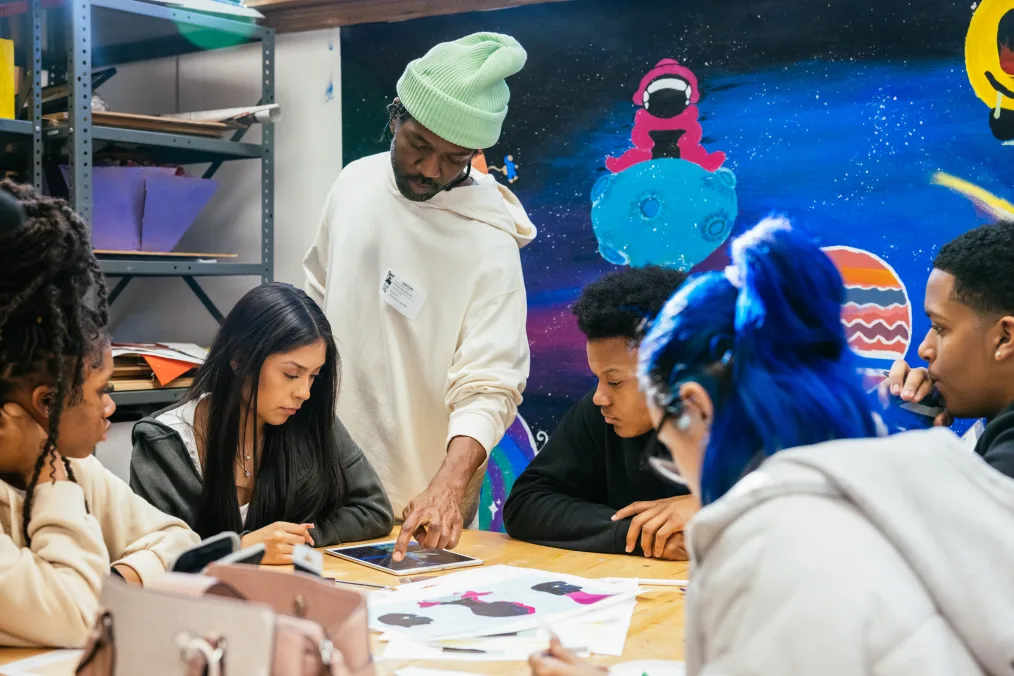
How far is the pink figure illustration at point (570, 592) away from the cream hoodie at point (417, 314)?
640mm

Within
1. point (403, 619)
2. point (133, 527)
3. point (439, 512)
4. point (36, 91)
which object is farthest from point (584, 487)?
point (36, 91)

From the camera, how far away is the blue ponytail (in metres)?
0.89

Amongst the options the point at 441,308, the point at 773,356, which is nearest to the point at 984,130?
the point at 441,308

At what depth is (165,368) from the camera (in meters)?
Answer: 2.96

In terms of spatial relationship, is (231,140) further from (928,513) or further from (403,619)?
(928,513)

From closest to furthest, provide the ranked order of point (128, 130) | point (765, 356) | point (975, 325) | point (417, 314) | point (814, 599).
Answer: point (814, 599), point (765, 356), point (975, 325), point (417, 314), point (128, 130)

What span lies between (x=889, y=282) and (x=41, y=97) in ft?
7.79

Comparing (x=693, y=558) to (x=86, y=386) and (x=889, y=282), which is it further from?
(x=889, y=282)

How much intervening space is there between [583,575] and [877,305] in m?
1.18

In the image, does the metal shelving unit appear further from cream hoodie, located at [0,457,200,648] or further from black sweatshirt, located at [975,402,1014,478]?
black sweatshirt, located at [975,402,1014,478]

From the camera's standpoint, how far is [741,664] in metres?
0.75

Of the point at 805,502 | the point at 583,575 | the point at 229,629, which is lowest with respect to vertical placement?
the point at 583,575

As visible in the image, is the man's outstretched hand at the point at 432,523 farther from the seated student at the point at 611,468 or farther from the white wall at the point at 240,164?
the white wall at the point at 240,164

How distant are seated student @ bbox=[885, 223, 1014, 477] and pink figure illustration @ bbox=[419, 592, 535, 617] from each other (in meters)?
0.81
